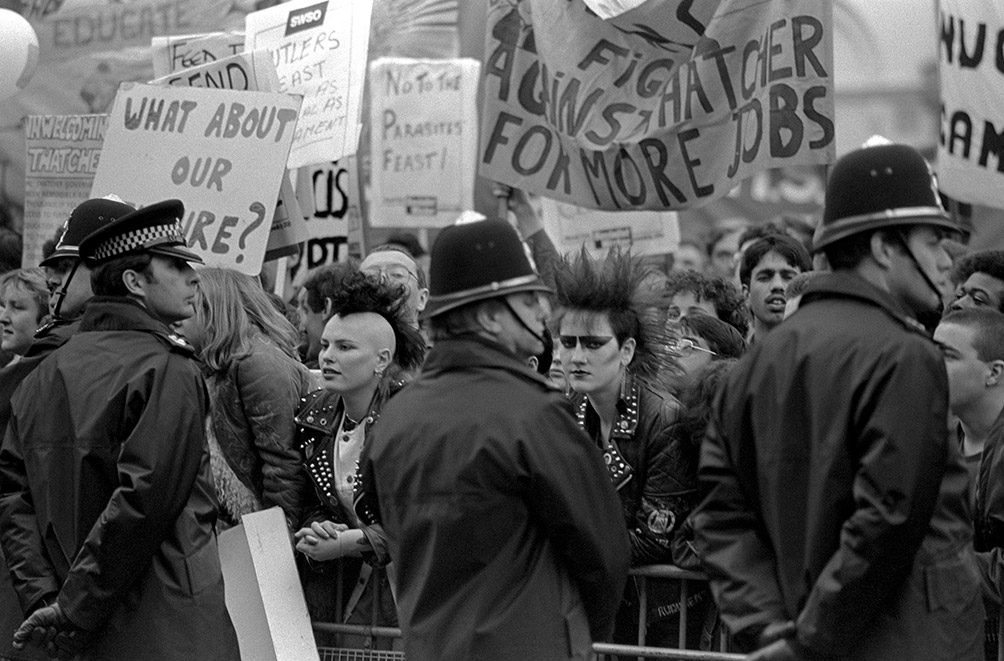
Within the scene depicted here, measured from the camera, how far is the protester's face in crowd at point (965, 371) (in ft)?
18.6

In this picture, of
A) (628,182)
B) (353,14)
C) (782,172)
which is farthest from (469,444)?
(782,172)

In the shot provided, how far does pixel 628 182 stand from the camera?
805 centimetres

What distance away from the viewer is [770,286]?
774 centimetres

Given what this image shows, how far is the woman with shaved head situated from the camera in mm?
6336

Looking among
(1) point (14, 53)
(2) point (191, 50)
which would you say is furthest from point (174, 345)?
(1) point (14, 53)

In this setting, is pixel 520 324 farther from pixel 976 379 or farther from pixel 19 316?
pixel 19 316

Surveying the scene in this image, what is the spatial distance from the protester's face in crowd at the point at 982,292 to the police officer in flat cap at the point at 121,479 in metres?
3.48

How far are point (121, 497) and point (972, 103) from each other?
4261mm

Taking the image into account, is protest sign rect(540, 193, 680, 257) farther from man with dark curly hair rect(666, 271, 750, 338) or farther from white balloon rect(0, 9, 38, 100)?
white balloon rect(0, 9, 38, 100)

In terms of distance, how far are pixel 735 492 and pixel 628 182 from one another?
4.00 m

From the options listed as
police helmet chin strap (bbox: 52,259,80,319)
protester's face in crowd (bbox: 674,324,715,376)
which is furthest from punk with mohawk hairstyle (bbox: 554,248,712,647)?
police helmet chin strap (bbox: 52,259,80,319)

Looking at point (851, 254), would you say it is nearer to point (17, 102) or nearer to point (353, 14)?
point (353, 14)

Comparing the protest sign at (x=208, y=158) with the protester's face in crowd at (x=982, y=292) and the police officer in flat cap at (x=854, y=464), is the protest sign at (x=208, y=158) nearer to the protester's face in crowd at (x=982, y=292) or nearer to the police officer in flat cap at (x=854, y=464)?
the protester's face in crowd at (x=982, y=292)

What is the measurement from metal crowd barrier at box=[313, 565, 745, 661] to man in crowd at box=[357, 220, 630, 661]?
128 centimetres
